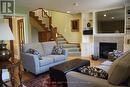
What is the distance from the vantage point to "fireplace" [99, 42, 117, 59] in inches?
249

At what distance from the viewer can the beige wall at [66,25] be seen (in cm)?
790

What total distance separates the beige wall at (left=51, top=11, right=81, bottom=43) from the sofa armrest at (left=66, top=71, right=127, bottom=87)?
5808mm

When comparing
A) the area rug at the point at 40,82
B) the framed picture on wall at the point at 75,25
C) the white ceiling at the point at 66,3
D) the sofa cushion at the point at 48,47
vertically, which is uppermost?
the white ceiling at the point at 66,3

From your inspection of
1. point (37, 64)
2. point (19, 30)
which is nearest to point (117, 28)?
point (37, 64)

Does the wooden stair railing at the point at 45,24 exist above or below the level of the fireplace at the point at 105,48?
above

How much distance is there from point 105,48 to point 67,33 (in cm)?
269

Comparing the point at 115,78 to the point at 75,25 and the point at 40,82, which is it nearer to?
the point at 40,82

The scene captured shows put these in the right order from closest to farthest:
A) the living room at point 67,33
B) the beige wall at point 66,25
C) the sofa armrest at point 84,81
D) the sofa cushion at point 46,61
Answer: the sofa armrest at point 84,81 → the sofa cushion at point 46,61 → the living room at point 67,33 → the beige wall at point 66,25

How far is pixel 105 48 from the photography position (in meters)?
6.55

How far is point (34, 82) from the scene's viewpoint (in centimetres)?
345

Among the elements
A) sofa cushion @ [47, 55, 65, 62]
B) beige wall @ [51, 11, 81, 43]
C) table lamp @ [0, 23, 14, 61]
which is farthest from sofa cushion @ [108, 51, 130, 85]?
beige wall @ [51, 11, 81, 43]

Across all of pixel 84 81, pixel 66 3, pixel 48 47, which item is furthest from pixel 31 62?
pixel 66 3

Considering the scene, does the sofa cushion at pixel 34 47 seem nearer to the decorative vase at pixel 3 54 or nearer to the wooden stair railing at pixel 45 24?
the decorative vase at pixel 3 54

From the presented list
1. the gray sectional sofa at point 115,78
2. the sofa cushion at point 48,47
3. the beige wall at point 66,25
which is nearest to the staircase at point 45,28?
the beige wall at point 66,25
